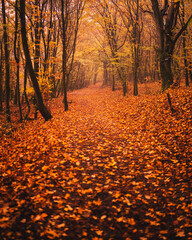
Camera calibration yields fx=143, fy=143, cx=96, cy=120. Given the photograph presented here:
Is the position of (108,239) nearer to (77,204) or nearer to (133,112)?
(77,204)

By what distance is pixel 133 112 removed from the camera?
991cm

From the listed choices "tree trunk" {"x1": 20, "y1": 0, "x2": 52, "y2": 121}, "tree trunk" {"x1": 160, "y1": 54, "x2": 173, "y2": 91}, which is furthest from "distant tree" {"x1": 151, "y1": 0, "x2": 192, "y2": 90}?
"tree trunk" {"x1": 20, "y1": 0, "x2": 52, "y2": 121}

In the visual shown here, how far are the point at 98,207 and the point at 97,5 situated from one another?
17979 mm

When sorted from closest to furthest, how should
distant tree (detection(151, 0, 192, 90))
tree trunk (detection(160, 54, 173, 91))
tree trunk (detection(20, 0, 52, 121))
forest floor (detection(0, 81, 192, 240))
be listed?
forest floor (detection(0, 81, 192, 240))
tree trunk (detection(20, 0, 52, 121))
distant tree (detection(151, 0, 192, 90))
tree trunk (detection(160, 54, 173, 91))

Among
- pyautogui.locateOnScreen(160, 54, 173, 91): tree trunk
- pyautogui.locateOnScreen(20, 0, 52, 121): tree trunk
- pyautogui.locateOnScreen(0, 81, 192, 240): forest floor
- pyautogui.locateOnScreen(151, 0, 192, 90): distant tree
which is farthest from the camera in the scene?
pyautogui.locateOnScreen(160, 54, 173, 91): tree trunk

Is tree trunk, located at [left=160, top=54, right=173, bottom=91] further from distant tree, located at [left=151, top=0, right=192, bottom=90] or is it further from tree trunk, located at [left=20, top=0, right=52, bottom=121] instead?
tree trunk, located at [left=20, top=0, right=52, bottom=121]

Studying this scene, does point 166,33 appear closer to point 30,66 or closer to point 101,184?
point 30,66

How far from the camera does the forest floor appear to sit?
2721 mm

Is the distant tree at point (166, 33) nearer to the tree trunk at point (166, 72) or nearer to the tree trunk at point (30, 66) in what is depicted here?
the tree trunk at point (166, 72)

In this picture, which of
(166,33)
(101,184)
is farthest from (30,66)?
(166,33)

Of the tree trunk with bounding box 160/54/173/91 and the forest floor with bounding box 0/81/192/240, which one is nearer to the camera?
the forest floor with bounding box 0/81/192/240

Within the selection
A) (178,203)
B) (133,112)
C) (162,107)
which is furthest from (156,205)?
(133,112)

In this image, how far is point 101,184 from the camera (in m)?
3.97

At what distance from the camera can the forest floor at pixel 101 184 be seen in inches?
107
